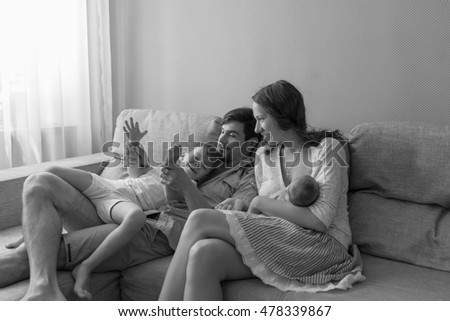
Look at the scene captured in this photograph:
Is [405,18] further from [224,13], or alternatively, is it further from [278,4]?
[224,13]

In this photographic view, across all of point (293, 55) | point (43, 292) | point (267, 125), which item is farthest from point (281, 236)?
point (293, 55)

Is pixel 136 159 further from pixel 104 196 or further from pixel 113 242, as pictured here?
pixel 113 242

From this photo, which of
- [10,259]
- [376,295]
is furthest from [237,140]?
[10,259]

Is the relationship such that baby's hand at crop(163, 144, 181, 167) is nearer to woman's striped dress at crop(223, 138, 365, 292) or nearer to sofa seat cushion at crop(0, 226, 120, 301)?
woman's striped dress at crop(223, 138, 365, 292)

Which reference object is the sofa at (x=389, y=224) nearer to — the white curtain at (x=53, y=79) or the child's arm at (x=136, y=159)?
the child's arm at (x=136, y=159)

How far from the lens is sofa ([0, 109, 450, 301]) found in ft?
5.36

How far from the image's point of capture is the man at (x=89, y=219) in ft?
5.39

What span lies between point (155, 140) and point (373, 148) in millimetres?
1099

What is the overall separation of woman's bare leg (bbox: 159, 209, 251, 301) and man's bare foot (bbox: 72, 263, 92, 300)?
0.27m

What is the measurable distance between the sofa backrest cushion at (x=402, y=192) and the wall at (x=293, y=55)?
398 millimetres

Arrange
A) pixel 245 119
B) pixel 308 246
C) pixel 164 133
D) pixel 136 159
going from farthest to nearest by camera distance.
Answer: pixel 164 133 < pixel 136 159 < pixel 245 119 < pixel 308 246

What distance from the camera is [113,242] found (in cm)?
173

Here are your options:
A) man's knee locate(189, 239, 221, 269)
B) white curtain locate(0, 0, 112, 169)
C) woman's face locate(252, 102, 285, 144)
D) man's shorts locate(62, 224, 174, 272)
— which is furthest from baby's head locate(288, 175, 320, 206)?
white curtain locate(0, 0, 112, 169)

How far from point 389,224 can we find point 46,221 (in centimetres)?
128
